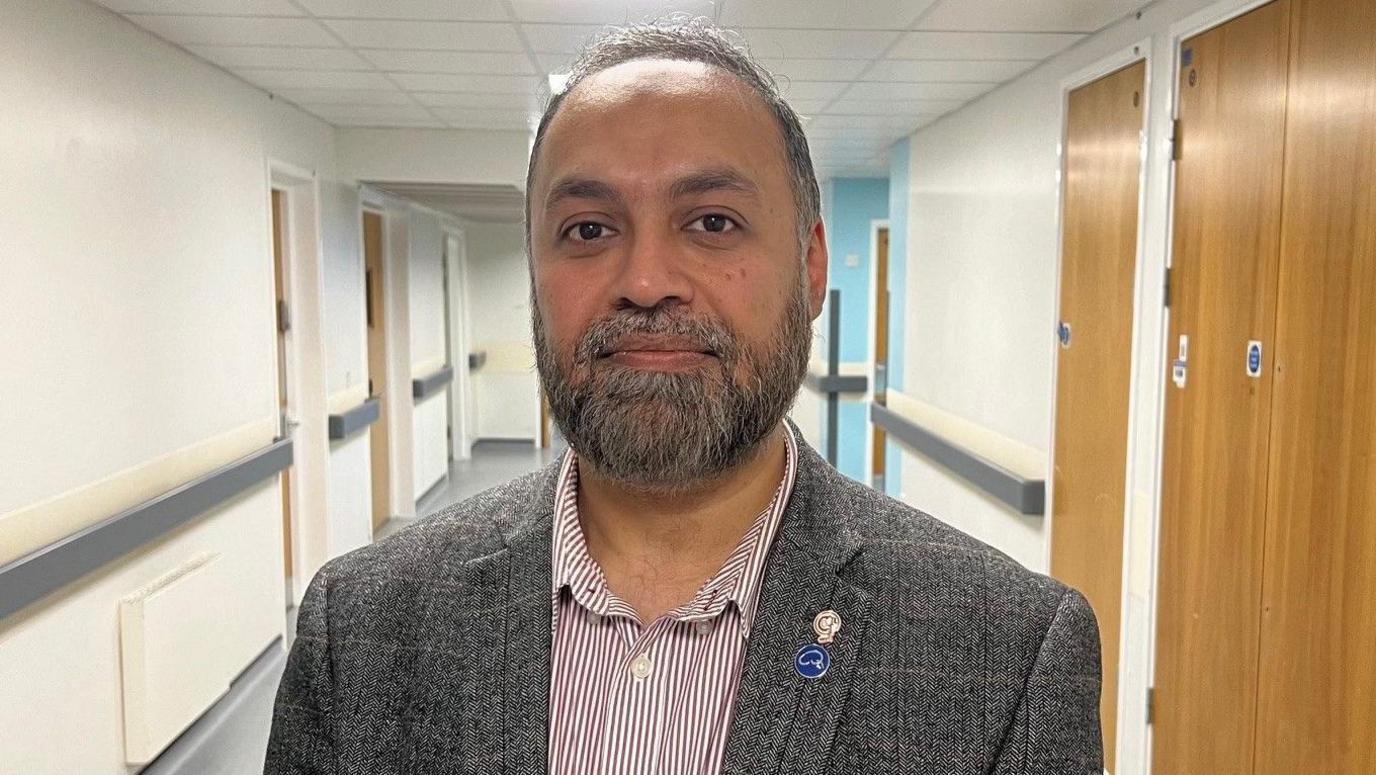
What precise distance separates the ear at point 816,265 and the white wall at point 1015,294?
2124 mm

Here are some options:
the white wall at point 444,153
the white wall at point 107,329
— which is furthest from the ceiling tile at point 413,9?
the white wall at point 444,153

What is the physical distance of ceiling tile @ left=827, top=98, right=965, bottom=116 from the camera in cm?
492

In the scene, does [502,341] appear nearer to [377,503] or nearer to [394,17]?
[377,503]

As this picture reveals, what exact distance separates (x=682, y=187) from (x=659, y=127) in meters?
0.08

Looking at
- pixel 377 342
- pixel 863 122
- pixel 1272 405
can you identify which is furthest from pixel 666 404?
pixel 377 342

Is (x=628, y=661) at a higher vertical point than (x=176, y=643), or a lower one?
higher

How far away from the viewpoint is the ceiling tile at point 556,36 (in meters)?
3.41

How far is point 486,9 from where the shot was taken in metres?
3.17

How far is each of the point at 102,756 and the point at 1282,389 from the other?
11.5 feet

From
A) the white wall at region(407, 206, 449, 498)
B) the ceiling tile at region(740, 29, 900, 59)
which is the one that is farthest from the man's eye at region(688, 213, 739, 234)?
the white wall at region(407, 206, 449, 498)

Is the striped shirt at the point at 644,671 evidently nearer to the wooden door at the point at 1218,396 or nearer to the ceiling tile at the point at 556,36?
the wooden door at the point at 1218,396

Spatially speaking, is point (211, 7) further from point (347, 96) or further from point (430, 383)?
point (430, 383)

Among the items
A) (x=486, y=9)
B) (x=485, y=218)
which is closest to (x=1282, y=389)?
(x=486, y=9)

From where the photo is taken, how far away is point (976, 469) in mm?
4590
